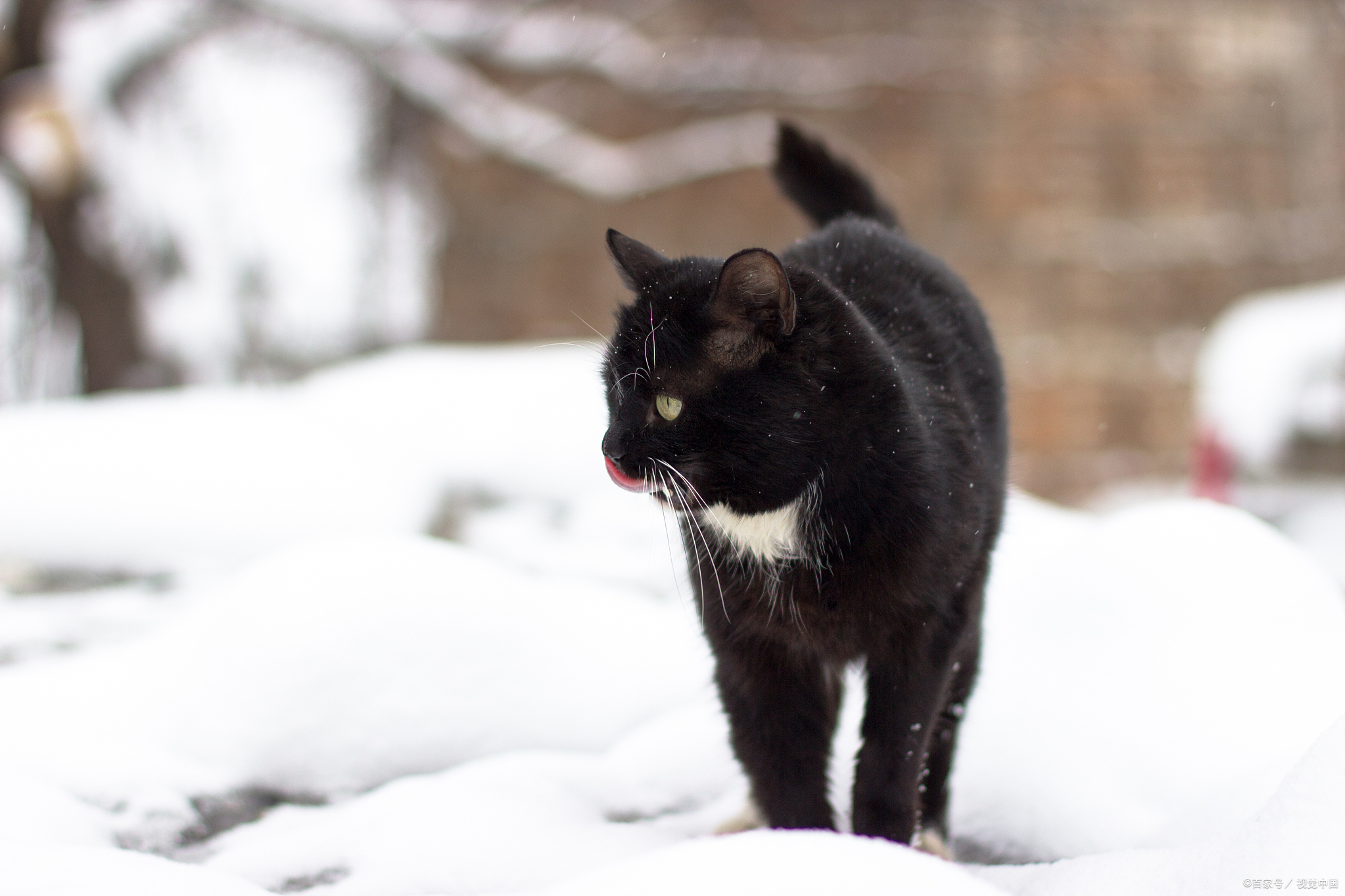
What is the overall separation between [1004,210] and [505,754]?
7048 mm

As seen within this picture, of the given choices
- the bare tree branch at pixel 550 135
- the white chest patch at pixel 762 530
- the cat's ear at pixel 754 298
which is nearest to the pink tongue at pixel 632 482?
the white chest patch at pixel 762 530

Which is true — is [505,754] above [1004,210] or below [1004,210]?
below

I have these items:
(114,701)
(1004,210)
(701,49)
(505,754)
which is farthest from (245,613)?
(1004,210)

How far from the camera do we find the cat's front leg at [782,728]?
1.59m

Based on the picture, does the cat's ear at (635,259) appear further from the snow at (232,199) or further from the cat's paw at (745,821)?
the snow at (232,199)

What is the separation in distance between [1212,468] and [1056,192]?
4.24 metres

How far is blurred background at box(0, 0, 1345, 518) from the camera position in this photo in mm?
6688

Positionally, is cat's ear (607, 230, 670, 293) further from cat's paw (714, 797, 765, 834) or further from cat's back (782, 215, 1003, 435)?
cat's paw (714, 797, 765, 834)

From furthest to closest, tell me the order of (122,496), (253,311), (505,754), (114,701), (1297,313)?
1. (253,311)
2. (1297,313)
3. (122,496)
4. (114,701)
5. (505,754)

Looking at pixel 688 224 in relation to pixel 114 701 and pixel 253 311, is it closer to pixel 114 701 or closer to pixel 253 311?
pixel 253 311

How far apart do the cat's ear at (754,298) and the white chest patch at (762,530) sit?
251mm

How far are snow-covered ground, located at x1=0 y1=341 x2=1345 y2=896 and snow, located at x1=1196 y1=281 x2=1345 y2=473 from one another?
59.9 inches

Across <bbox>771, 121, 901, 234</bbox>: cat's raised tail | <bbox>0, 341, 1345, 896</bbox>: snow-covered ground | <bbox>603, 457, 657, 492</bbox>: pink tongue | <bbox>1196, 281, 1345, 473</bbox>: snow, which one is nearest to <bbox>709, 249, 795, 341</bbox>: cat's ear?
<bbox>603, 457, 657, 492</bbox>: pink tongue

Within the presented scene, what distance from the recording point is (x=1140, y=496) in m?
7.95
